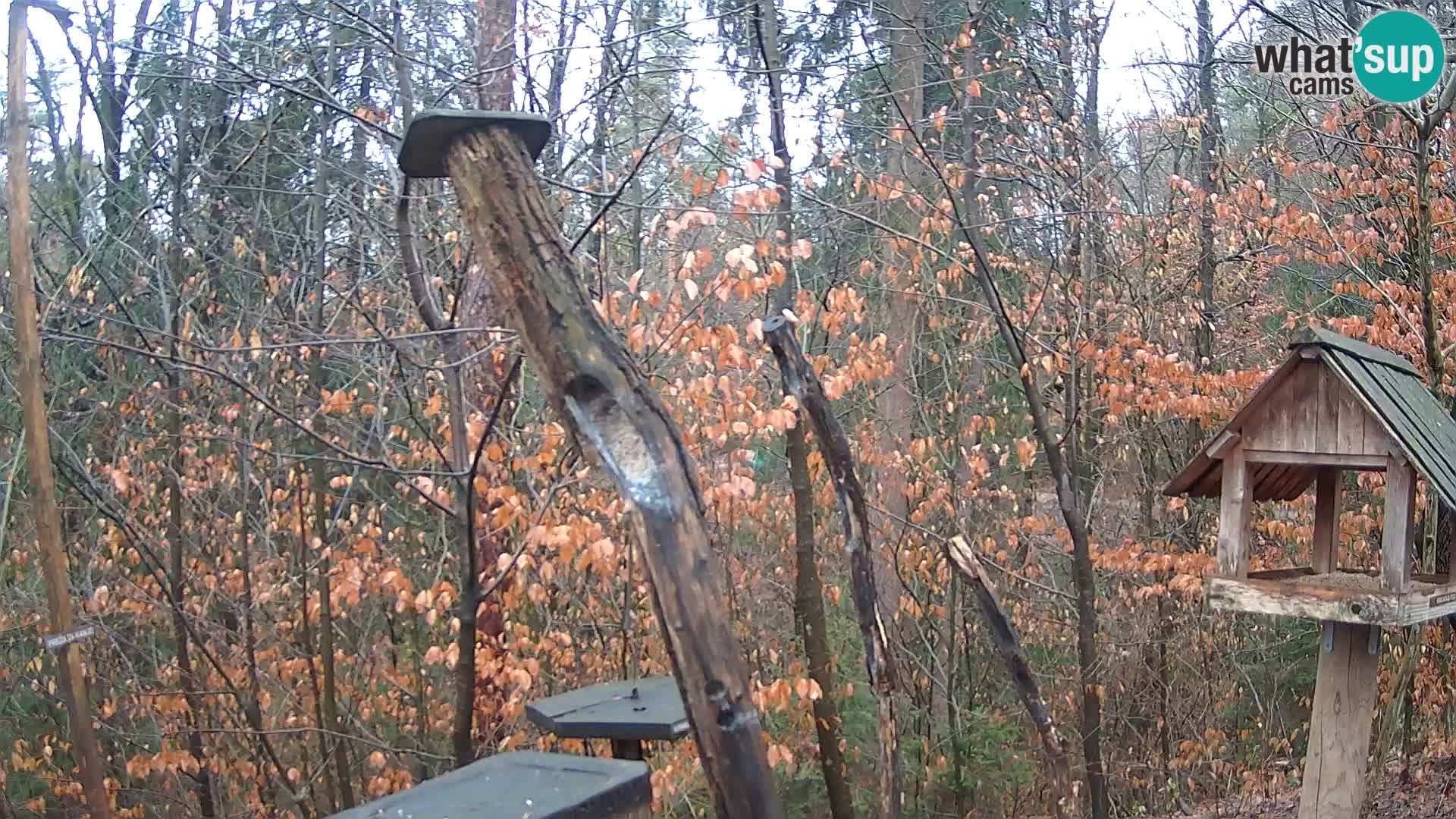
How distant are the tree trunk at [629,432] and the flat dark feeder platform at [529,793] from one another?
18.5 inches

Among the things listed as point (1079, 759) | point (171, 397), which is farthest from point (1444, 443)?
point (171, 397)

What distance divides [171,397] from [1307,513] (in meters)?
7.68

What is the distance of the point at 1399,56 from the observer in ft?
20.4

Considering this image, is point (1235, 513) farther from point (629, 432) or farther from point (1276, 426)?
point (629, 432)

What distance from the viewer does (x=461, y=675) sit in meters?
4.43

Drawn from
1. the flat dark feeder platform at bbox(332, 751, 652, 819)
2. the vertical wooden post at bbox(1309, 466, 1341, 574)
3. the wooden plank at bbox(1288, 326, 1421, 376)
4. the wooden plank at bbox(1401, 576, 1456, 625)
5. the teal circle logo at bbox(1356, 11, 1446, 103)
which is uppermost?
the teal circle logo at bbox(1356, 11, 1446, 103)

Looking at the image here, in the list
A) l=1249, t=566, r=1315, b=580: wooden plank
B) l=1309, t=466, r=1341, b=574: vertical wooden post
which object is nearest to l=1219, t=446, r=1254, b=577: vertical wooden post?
l=1249, t=566, r=1315, b=580: wooden plank

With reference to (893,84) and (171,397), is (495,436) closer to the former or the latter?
(171,397)

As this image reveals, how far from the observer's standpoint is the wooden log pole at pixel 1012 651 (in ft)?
15.7

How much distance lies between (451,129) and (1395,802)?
6802mm

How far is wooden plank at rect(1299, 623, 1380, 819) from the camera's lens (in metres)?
4.31

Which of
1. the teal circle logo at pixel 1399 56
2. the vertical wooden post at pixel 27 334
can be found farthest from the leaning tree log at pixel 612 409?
the teal circle logo at pixel 1399 56

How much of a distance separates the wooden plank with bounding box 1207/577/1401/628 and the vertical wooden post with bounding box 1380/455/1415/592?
83 millimetres

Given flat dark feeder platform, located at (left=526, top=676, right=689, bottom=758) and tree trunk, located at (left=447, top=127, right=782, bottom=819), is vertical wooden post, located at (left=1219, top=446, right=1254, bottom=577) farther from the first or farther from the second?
tree trunk, located at (left=447, top=127, right=782, bottom=819)
